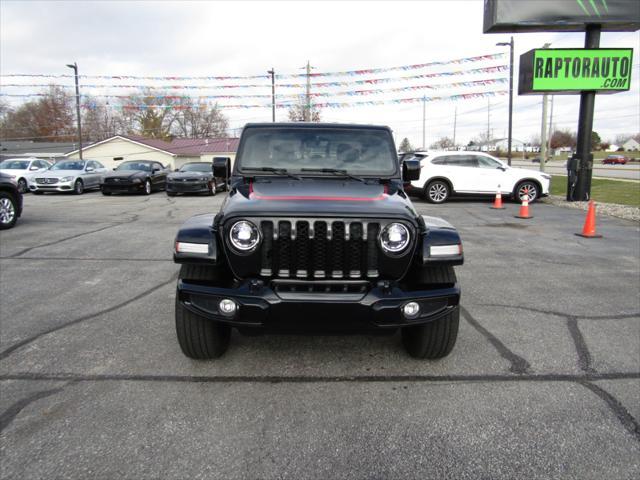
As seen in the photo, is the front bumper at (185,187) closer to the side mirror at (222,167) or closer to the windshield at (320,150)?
the side mirror at (222,167)

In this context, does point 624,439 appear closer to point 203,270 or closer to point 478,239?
point 203,270

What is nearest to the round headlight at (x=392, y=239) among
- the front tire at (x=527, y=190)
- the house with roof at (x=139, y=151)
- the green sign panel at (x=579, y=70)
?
the front tire at (x=527, y=190)

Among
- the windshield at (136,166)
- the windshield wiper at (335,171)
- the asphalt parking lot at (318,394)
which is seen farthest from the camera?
the windshield at (136,166)

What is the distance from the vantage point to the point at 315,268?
2838 mm

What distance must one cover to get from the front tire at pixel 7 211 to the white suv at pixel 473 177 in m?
11.4

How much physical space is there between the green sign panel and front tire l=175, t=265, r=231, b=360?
1535 centimetres

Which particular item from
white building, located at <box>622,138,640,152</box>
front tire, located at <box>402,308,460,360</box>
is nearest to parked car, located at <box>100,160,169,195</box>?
front tire, located at <box>402,308,460,360</box>

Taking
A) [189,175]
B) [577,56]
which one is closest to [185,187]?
[189,175]

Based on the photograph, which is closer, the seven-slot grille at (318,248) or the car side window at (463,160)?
the seven-slot grille at (318,248)

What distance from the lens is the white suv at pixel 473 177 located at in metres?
15.1

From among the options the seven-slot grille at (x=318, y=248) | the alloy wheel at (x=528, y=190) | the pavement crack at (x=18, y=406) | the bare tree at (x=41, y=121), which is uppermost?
the bare tree at (x=41, y=121)

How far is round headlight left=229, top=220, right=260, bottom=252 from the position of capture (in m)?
2.82

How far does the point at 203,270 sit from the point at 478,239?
6842 mm

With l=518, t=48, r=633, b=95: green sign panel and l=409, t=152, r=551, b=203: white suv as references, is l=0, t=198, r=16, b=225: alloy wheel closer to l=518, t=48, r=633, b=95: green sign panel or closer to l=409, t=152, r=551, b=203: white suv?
l=409, t=152, r=551, b=203: white suv
